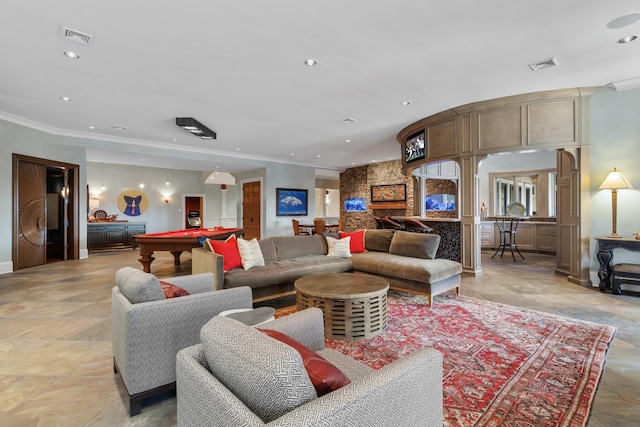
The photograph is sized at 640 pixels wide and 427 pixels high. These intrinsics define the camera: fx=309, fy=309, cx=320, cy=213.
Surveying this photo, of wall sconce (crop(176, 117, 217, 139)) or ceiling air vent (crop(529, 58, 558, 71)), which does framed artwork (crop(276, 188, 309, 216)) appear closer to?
wall sconce (crop(176, 117, 217, 139))

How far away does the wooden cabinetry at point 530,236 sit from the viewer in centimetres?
771

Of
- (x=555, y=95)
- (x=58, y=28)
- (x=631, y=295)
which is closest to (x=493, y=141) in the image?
(x=555, y=95)

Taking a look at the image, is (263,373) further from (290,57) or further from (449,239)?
(449,239)

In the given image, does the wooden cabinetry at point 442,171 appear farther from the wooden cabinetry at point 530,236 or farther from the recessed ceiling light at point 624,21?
the recessed ceiling light at point 624,21

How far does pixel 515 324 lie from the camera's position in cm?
304

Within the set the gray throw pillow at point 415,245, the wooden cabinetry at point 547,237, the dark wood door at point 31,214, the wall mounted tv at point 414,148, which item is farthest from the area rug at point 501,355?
the dark wood door at point 31,214

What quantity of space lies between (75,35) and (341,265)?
3792 millimetres

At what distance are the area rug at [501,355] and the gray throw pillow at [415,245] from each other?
70 cm

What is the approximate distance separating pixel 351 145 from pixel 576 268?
5.15 meters

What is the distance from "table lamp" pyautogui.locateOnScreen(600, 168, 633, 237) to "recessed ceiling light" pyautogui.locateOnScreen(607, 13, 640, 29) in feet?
7.32

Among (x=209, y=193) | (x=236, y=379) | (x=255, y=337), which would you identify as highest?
(x=209, y=193)

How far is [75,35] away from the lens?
2.91m

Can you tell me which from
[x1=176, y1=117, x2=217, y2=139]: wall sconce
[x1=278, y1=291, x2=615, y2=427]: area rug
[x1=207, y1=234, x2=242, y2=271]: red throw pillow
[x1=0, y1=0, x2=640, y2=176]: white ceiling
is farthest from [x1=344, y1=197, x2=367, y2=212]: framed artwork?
[x1=207, y1=234, x2=242, y2=271]: red throw pillow

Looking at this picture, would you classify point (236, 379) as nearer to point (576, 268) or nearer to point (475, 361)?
point (475, 361)
